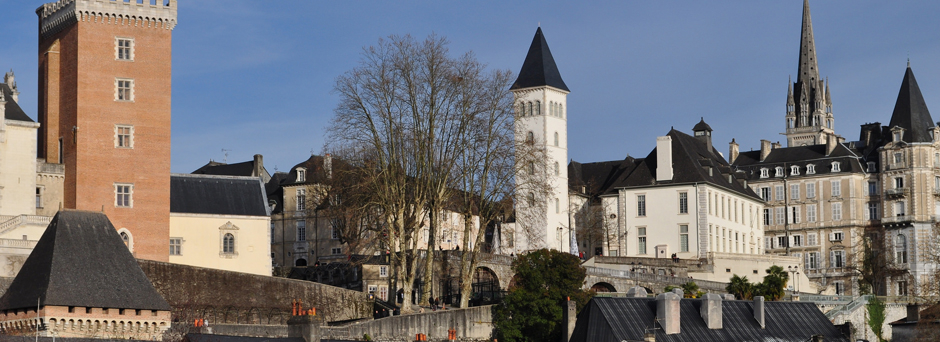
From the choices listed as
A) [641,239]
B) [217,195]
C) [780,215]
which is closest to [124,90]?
[217,195]

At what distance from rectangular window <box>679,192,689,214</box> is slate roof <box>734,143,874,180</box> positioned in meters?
19.6

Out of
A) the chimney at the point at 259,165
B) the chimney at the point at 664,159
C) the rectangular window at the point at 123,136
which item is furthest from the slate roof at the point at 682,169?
the rectangular window at the point at 123,136

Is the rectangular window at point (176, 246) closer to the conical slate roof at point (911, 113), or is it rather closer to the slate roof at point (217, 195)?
the slate roof at point (217, 195)

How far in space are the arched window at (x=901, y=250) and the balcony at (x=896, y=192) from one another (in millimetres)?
2654

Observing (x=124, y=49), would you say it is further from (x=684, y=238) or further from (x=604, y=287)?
(x=684, y=238)

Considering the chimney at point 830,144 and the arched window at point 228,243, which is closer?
the arched window at point 228,243

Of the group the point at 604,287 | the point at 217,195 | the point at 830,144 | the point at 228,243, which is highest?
the point at 830,144

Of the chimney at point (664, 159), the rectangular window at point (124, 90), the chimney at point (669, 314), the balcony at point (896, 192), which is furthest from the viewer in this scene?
the balcony at point (896, 192)

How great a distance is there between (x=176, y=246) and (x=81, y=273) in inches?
951

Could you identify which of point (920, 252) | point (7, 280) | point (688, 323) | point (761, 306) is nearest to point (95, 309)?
point (7, 280)

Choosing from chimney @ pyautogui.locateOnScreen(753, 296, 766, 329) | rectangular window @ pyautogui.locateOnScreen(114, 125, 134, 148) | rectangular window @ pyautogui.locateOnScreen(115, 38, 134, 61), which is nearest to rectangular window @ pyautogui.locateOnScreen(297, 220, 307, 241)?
rectangular window @ pyautogui.locateOnScreen(114, 125, 134, 148)

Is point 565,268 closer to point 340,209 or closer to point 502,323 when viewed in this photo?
point 502,323

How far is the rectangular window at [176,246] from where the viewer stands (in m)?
59.9

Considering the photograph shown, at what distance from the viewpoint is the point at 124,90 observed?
183 ft
